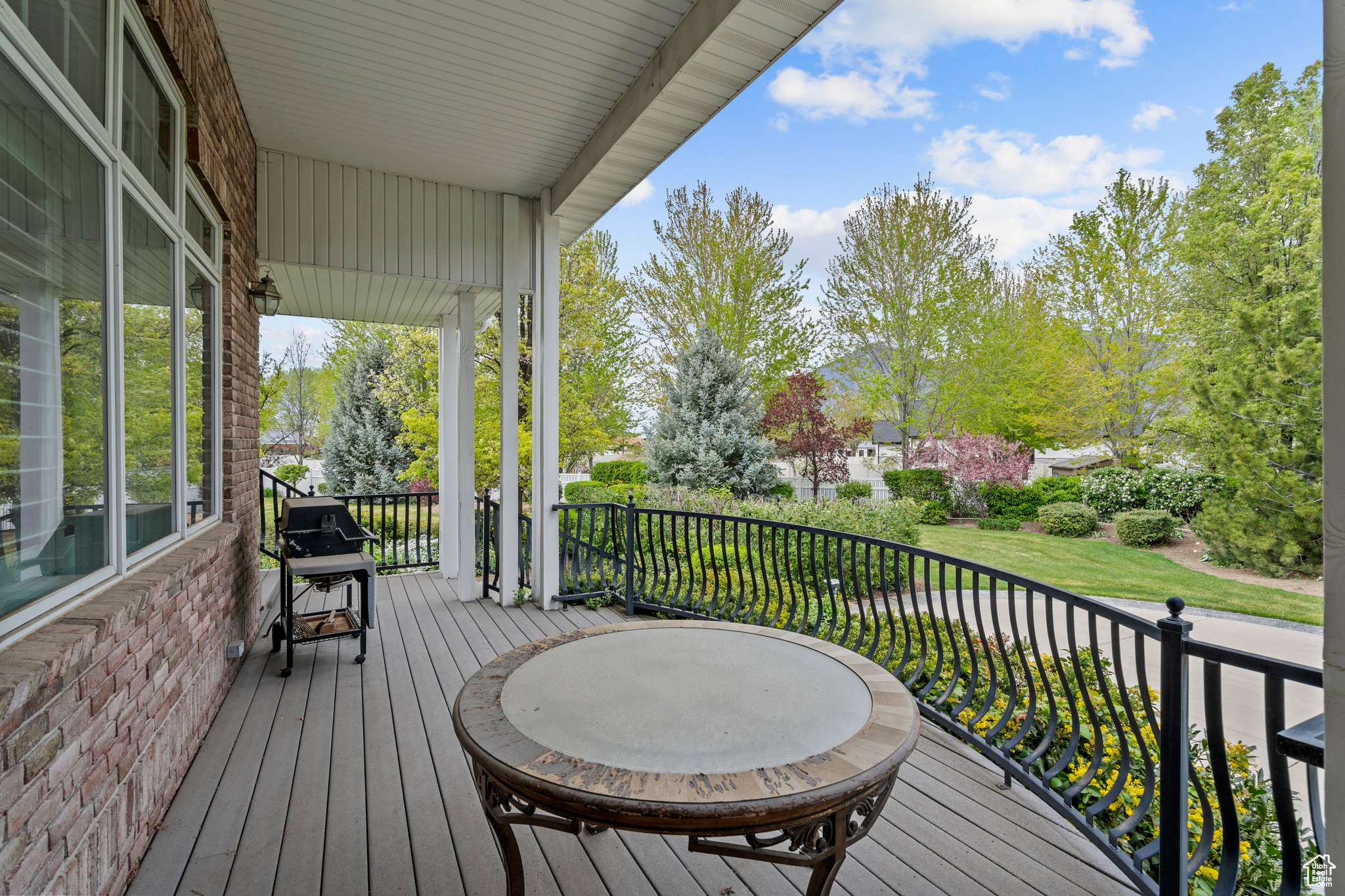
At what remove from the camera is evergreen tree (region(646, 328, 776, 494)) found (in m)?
10.4

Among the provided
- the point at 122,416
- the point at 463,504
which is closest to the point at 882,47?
the point at 463,504

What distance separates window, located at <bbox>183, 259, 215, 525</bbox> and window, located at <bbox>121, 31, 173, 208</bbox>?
485mm

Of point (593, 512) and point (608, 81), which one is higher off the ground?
point (608, 81)

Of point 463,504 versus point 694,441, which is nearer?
point 463,504

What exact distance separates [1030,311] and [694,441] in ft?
29.7

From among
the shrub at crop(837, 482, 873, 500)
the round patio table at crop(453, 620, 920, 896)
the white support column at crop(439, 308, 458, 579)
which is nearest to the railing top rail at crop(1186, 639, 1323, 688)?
the round patio table at crop(453, 620, 920, 896)

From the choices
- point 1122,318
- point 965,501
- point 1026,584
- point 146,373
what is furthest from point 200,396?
point 1122,318

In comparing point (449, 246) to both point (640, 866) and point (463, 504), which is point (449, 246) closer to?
point (463, 504)

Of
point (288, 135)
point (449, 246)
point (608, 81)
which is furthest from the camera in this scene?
point (449, 246)

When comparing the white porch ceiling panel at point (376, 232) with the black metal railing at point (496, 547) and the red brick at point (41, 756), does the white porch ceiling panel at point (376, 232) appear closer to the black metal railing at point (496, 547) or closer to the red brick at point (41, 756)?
the black metal railing at point (496, 547)

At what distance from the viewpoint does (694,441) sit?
34.3 ft

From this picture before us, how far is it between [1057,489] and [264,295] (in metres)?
13.1

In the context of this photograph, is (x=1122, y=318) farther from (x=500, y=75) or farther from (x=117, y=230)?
(x=117, y=230)

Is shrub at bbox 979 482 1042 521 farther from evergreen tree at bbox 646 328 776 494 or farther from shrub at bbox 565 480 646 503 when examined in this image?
shrub at bbox 565 480 646 503
